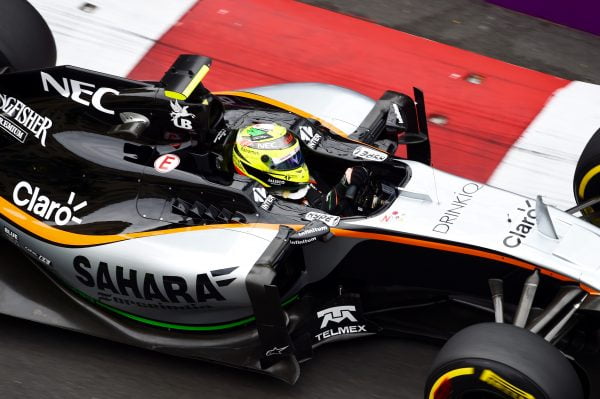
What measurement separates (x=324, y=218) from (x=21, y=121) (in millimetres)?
2052

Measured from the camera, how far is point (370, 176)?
586cm

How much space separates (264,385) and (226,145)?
145cm

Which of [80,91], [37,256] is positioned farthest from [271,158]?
[37,256]

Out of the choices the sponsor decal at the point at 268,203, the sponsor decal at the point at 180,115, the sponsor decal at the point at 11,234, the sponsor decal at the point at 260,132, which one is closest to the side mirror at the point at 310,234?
the sponsor decal at the point at 268,203

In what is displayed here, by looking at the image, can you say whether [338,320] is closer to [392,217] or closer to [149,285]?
[392,217]

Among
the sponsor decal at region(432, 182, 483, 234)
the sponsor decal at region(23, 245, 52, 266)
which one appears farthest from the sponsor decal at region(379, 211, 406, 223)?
the sponsor decal at region(23, 245, 52, 266)

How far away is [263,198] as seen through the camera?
18.2ft

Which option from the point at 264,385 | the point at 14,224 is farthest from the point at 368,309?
the point at 14,224

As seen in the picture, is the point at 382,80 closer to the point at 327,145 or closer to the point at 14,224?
the point at 327,145

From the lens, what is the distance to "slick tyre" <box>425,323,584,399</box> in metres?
4.43

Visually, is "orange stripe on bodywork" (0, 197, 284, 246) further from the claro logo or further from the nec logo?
the nec logo

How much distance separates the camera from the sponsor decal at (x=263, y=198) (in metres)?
5.53

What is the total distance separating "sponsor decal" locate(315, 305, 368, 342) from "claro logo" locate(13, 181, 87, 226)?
1.55 m

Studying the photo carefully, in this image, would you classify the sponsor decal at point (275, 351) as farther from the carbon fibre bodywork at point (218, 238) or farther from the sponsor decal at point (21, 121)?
the sponsor decal at point (21, 121)
